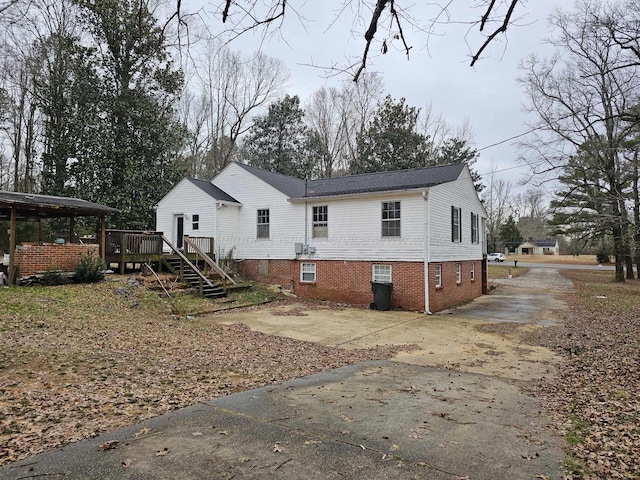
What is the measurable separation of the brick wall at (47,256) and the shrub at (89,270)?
307 millimetres

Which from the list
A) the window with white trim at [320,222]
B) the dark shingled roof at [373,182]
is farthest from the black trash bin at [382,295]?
the dark shingled roof at [373,182]

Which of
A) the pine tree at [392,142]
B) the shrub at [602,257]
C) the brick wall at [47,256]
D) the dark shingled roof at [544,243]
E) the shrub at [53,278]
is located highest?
the pine tree at [392,142]

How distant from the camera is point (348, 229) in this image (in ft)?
54.2

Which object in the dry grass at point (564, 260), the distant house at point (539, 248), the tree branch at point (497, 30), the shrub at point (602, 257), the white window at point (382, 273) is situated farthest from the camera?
the distant house at point (539, 248)

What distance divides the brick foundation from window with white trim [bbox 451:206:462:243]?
119 centimetres

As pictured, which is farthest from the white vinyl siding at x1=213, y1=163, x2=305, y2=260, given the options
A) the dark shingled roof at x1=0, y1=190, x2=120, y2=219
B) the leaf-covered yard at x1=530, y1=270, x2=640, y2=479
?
the leaf-covered yard at x1=530, y1=270, x2=640, y2=479

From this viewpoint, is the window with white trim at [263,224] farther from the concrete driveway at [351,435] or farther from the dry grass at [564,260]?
the dry grass at [564,260]

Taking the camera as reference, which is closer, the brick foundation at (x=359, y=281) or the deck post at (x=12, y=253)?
the deck post at (x=12, y=253)

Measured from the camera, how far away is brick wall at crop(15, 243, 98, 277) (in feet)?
41.8

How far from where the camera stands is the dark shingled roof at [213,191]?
19.0 metres

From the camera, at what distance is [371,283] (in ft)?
51.2

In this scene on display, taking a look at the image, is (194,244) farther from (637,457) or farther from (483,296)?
(637,457)

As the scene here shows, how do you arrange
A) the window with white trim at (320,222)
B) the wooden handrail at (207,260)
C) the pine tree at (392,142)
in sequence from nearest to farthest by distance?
1. the wooden handrail at (207,260)
2. the window with white trim at (320,222)
3. the pine tree at (392,142)

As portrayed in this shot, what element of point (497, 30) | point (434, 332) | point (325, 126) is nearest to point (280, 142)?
point (325, 126)
